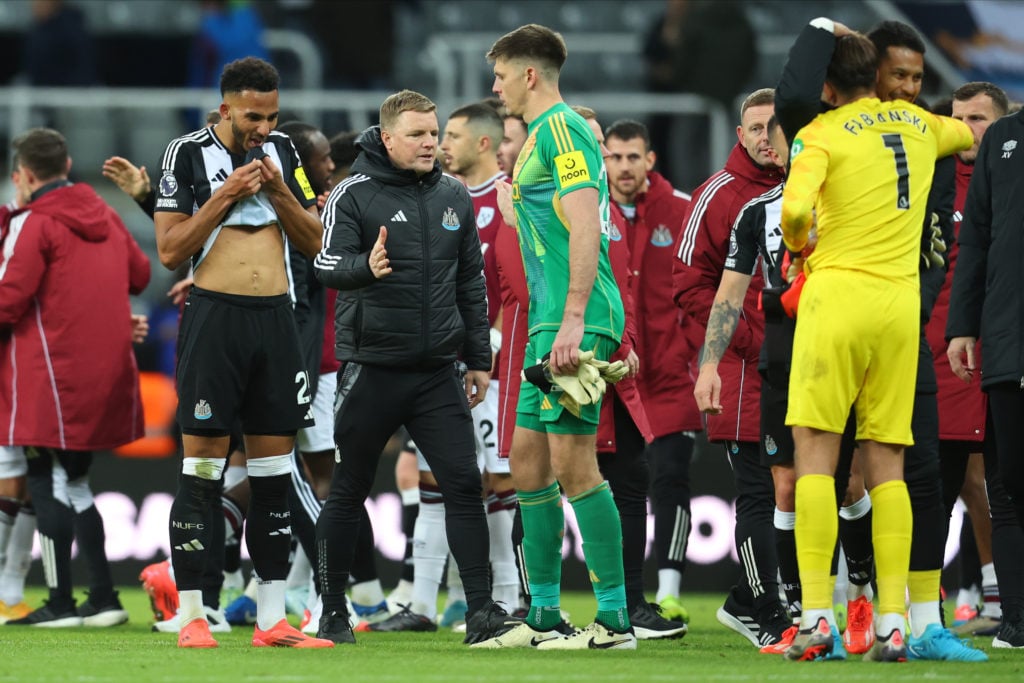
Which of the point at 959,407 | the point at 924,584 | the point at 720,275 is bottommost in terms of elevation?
the point at 924,584

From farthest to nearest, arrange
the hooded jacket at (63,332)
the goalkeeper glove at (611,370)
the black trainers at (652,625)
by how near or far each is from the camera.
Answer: the hooded jacket at (63,332) < the black trainers at (652,625) < the goalkeeper glove at (611,370)

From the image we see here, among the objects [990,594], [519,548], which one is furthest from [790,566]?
[990,594]

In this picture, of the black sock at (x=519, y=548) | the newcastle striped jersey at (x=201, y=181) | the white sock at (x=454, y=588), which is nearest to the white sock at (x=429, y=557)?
the white sock at (x=454, y=588)

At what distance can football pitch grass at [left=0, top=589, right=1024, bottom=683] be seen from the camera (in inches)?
219

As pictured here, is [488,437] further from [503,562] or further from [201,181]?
[201,181]

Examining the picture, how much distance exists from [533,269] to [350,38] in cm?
1068

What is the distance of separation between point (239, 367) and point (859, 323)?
8.38ft

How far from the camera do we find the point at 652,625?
307 inches

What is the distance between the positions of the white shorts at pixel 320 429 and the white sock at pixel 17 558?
1.62 meters

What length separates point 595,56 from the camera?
1862 centimetres

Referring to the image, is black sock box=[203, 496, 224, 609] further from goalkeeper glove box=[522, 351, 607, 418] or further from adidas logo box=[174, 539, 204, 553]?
goalkeeper glove box=[522, 351, 607, 418]

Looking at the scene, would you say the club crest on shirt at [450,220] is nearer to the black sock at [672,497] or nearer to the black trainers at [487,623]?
the black trainers at [487,623]

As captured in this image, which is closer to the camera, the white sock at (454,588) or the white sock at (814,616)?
the white sock at (814,616)

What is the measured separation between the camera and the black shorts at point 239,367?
6.84 metres
